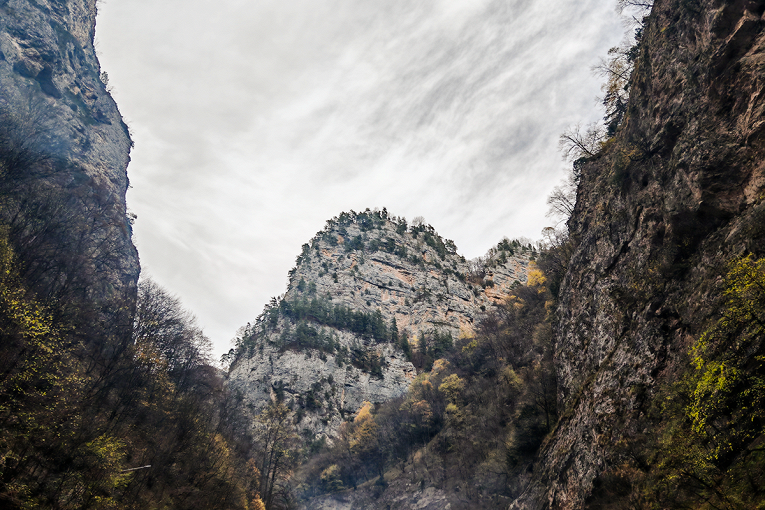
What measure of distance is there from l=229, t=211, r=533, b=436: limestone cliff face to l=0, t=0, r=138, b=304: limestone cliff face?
138 feet

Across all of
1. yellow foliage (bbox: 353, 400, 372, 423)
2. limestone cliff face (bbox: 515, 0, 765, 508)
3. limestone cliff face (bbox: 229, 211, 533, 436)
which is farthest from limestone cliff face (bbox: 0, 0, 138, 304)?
yellow foliage (bbox: 353, 400, 372, 423)

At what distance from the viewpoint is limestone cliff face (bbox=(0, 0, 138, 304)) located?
106 feet

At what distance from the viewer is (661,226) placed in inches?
661

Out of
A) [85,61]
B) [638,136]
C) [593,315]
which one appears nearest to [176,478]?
[593,315]

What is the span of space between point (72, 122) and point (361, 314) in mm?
70445

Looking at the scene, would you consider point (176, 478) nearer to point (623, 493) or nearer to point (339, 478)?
point (623, 493)

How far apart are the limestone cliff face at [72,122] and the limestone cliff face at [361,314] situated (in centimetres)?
4212

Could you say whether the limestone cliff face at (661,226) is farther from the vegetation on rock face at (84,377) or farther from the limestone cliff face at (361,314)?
the limestone cliff face at (361,314)

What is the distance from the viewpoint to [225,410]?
41781mm

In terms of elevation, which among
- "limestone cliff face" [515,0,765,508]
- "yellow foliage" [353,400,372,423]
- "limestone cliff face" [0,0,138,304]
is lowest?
"limestone cliff face" [515,0,765,508]

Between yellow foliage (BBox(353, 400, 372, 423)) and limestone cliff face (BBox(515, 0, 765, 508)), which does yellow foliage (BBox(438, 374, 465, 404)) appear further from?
limestone cliff face (BBox(515, 0, 765, 508))

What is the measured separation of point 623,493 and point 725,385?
7.18 m

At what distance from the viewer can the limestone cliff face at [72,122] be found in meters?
32.3

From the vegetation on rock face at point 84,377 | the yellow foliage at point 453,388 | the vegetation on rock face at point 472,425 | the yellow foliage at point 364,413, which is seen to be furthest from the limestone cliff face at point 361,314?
the vegetation on rock face at point 84,377
